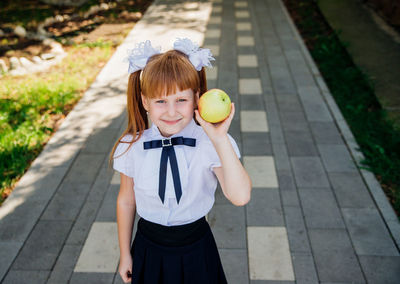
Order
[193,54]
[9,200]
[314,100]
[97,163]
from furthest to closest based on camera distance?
[314,100] → [97,163] → [9,200] → [193,54]

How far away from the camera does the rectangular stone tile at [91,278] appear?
2.93m

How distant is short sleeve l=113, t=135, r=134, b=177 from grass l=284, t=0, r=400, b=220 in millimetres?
2851

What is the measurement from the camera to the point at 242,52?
7.13m

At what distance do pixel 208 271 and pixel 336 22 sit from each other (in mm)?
7521

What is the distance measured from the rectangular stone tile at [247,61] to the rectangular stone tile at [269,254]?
154 inches

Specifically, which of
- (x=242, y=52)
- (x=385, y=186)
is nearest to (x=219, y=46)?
(x=242, y=52)

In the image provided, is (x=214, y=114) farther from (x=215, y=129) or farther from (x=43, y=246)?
(x=43, y=246)

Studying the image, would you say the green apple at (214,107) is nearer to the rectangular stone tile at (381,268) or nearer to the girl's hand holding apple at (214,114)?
the girl's hand holding apple at (214,114)

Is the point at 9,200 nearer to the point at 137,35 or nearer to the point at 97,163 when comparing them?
the point at 97,163

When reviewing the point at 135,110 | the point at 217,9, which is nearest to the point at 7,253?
the point at 135,110

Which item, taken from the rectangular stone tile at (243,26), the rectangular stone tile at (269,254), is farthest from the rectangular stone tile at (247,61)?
the rectangular stone tile at (269,254)

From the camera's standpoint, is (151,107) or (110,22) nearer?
(151,107)

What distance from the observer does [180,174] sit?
5.84ft

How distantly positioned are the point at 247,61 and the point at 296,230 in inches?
162
